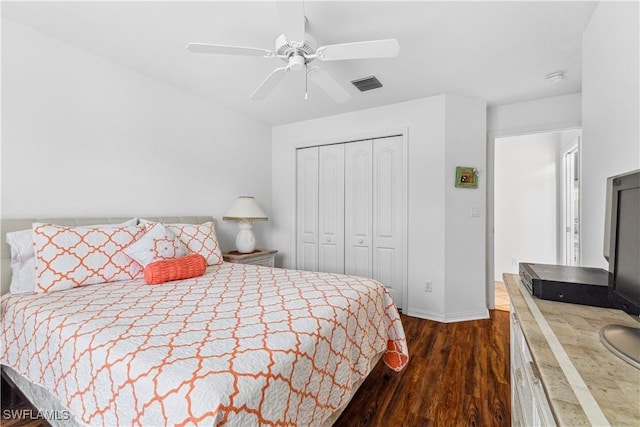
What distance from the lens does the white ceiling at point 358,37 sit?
1.75 metres

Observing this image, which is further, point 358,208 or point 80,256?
point 358,208

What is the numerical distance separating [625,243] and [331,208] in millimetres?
3032

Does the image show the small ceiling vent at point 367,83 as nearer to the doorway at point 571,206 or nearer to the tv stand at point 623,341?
the tv stand at point 623,341

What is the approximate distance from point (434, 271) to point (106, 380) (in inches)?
114

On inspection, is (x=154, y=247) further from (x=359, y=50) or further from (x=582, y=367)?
(x=582, y=367)

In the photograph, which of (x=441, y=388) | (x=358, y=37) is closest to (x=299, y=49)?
(x=358, y=37)

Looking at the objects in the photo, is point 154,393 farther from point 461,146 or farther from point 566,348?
point 461,146

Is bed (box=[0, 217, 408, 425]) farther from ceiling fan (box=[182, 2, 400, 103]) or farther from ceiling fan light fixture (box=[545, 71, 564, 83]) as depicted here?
ceiling fan light fixture (box=[545, 71, 564, 83])

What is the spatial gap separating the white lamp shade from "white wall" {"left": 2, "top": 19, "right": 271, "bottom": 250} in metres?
0.23

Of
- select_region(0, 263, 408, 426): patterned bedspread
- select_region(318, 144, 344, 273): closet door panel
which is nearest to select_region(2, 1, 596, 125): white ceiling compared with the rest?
select_region(318, 144, 344, 273): closet door panel

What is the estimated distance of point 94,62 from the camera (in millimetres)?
2273

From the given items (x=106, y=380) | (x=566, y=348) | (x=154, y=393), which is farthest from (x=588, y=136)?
(x=106, y=380)

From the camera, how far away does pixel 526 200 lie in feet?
14.9

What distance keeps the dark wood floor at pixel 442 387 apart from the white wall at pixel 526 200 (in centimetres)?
237
